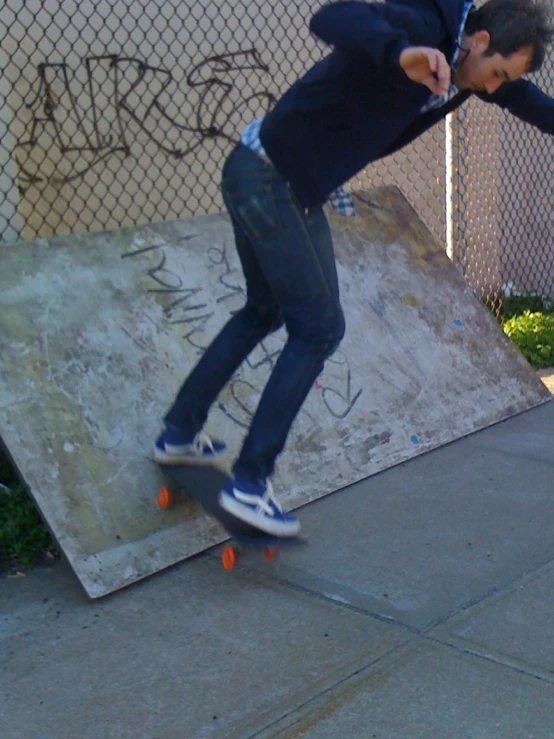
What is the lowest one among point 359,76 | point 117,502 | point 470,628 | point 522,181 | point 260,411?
point 522,181

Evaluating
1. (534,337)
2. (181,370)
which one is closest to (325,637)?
(181,370)

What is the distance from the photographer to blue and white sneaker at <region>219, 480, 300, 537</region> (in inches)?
112

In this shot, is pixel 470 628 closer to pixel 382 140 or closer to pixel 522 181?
pixel 382 140

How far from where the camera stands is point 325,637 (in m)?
2.74

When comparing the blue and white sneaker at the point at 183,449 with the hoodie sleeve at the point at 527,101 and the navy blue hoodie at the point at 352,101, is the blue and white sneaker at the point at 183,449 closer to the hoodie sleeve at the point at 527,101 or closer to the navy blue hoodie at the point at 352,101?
the navy blue hoodie at the point at 352,101

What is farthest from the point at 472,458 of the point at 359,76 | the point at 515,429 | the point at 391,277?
the point at 359,76

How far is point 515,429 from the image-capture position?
15.1ft

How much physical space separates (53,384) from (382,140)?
156 cm

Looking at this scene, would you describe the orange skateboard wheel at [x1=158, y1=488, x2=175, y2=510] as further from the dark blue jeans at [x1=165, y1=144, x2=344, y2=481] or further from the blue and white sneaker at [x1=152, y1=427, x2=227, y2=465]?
the dark blue jeans at [x1=165, y1=144, x2=344, y2=481]

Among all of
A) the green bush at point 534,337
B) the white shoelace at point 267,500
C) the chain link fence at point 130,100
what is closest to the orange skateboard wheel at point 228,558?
the white shoelace at point 267,500

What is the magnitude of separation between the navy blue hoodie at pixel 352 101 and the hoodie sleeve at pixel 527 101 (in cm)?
29

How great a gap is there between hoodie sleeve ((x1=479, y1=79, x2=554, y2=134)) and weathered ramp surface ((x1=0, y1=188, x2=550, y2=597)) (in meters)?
1.52

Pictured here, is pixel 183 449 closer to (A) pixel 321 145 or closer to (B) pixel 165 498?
(B) pixel 165 498

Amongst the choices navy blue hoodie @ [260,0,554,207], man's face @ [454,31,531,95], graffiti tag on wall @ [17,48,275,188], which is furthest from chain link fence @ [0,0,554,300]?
man's face @ [454,31,531,95]
